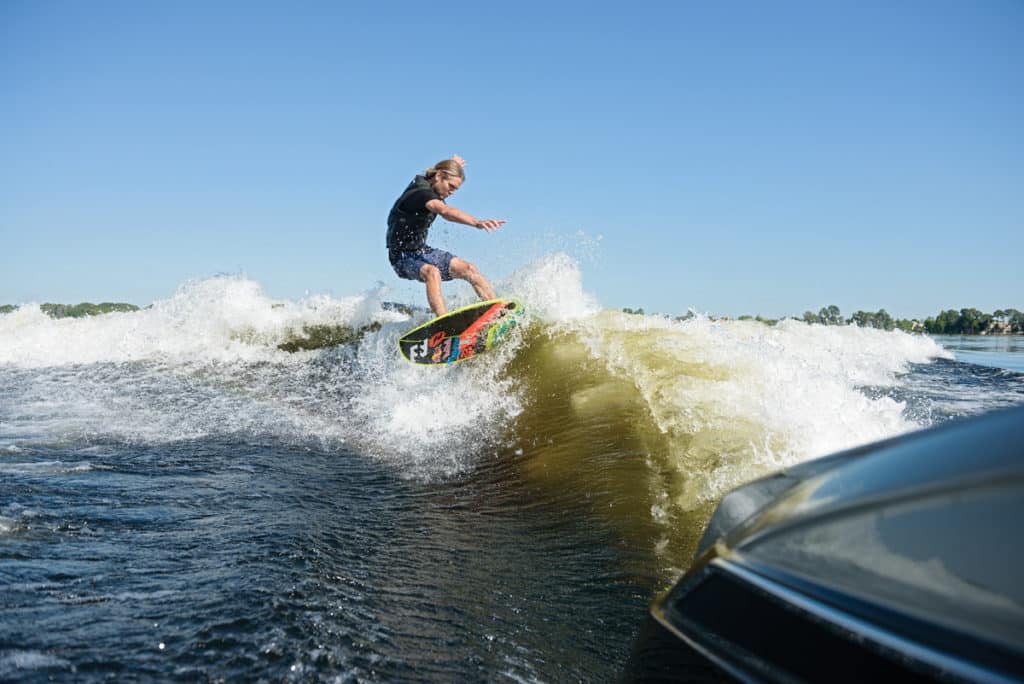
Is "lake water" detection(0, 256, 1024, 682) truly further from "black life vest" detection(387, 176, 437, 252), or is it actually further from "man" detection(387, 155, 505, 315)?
"black life vest" detection(387, 176, 437, 252)

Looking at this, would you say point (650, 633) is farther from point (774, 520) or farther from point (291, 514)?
point (291, 514)

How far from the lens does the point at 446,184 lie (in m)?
8.22

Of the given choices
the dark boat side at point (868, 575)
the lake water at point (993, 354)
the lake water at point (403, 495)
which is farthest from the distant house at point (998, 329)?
the dark boat side at point (868, 575)

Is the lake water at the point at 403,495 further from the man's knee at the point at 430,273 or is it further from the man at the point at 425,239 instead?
the man's knee at the point at 430,273

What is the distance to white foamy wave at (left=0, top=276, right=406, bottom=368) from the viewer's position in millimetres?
12102

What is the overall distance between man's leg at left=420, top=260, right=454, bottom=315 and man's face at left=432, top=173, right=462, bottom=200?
0.98 meters

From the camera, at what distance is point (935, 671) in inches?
32.4

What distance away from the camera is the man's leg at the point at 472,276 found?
859cm

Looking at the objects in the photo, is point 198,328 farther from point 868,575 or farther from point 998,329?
point 998,329

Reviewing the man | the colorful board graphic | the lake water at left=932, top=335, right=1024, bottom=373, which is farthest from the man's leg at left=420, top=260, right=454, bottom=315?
the lake water at left=932, top=335, right=1024, bottom=373

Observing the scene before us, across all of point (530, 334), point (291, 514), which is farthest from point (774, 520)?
point (530, 334)

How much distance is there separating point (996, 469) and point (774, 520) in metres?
0.36

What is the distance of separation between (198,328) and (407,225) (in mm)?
6777

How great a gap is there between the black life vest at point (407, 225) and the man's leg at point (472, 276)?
1.71 ft
